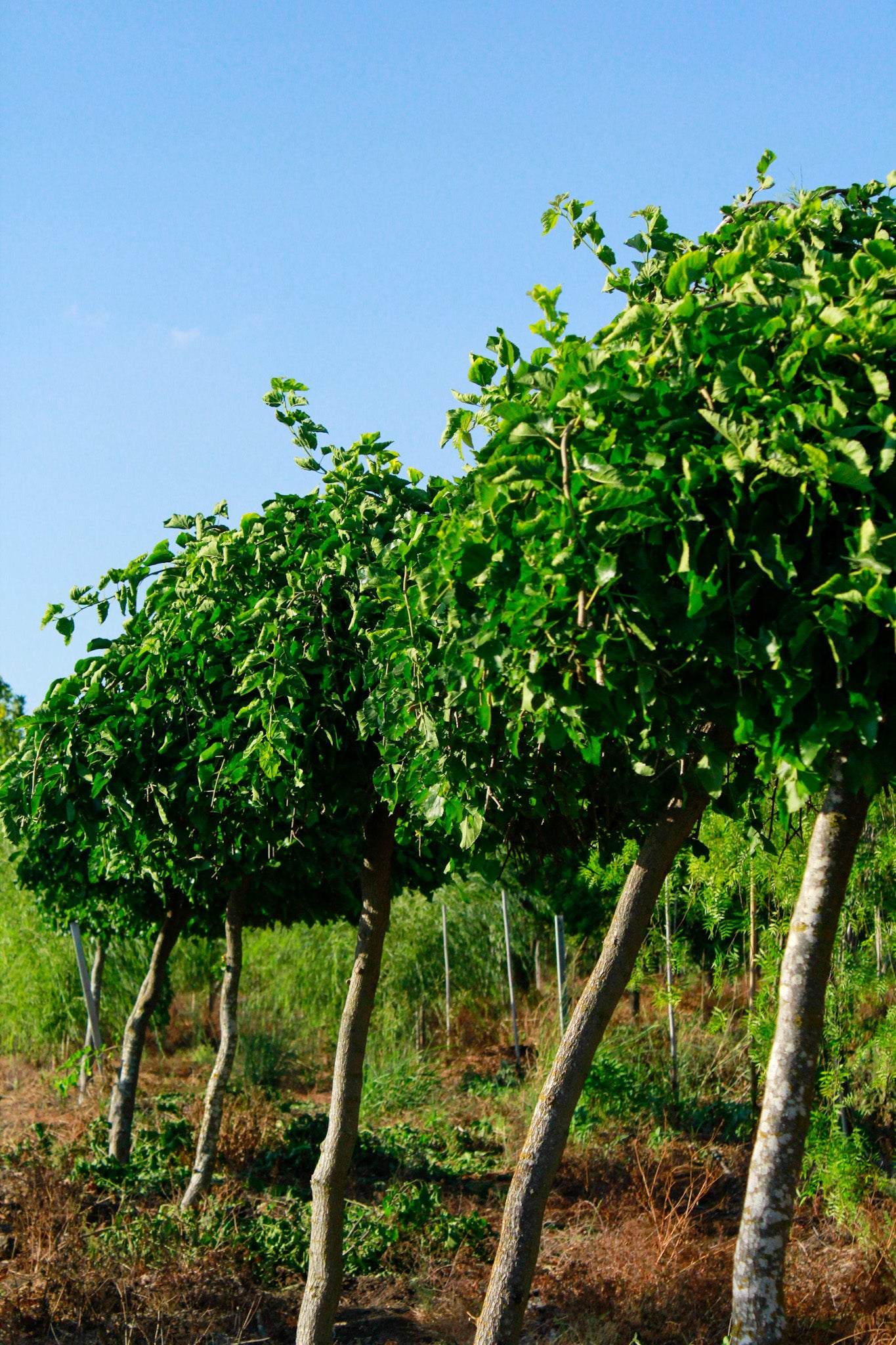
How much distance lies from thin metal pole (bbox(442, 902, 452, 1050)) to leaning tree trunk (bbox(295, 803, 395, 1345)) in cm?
776

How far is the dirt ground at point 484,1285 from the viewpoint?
4695 millimetres

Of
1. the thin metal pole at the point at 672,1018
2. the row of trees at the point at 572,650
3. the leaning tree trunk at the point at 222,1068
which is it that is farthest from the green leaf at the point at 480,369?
the thin metal pole at the point at 672,1018

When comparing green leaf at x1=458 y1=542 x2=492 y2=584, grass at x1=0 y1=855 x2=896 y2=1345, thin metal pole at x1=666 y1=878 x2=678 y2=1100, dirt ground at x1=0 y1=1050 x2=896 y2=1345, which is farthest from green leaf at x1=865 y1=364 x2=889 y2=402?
thin metal pole at x1=666 y1=878 x2=678 y2=1100

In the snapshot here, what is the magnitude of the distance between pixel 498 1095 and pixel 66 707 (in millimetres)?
6615

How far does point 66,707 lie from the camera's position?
4.35 m

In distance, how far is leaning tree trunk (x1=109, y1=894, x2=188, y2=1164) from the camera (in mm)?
7594

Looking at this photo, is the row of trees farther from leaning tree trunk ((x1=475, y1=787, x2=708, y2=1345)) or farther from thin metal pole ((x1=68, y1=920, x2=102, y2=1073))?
thin metal pole ((x1=68, y1=920, x2=102, y2=1073))

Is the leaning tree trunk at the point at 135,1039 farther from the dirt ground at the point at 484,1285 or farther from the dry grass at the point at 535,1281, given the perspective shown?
the dirt ground at the point at 484,1285

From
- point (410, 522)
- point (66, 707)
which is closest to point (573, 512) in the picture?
point (410, 522)

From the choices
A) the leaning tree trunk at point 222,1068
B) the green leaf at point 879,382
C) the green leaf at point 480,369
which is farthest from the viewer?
the leaning tree trunk at point 222,1068

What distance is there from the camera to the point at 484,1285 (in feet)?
17.9

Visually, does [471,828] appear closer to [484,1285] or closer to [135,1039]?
[484,1285]

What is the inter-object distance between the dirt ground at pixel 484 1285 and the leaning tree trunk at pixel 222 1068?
309mm

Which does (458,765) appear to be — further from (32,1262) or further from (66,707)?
(32,1262)
